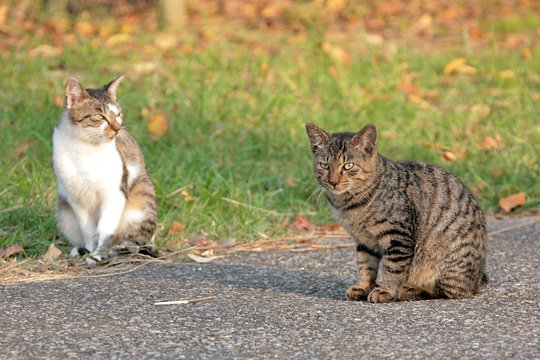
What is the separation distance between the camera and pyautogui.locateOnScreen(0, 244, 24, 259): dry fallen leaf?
5.90m

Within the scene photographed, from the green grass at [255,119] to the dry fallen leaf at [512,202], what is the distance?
0.11 metres

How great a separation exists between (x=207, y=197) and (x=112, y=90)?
1.17 m

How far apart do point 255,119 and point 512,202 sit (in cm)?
253

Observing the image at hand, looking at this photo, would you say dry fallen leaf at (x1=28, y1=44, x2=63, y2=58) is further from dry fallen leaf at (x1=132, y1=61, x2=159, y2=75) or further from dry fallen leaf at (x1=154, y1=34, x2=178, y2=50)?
dry fallen leaf at (x1=154, y1=34, x2=178, y2=50)

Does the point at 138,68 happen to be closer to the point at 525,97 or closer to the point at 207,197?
the point at 207,197

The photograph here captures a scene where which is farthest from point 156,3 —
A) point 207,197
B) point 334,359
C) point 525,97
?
point 334,359

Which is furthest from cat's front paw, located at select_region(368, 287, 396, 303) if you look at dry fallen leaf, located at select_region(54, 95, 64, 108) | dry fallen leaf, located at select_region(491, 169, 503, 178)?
dry fallen leaf, located at select_region(54, 95, 64, 108)

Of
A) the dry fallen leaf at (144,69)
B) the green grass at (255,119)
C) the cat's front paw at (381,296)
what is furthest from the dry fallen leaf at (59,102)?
the cat's front paw at (381,296)

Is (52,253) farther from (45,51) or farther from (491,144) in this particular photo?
(45,51)

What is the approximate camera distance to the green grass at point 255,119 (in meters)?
6.99

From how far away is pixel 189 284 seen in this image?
541cm

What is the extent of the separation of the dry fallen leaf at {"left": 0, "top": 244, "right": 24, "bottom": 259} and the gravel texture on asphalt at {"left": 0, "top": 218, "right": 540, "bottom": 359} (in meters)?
0.62

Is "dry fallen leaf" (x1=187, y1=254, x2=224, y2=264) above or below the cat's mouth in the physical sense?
below

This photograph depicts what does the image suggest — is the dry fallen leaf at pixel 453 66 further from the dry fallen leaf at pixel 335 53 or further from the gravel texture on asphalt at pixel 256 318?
the gravel texture on asphalt at pixel 256 318
